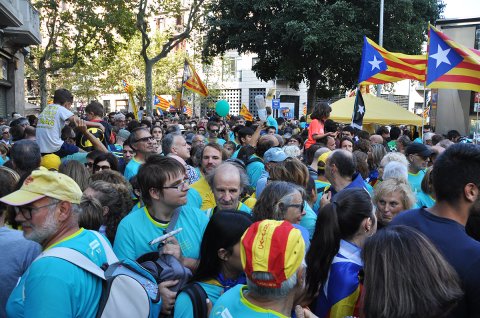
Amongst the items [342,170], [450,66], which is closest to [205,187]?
[342,170]

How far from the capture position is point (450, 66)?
29.0ft

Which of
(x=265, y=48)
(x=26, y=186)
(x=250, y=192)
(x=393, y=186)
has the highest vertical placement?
(x=265, y=48)

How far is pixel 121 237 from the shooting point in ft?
10.9

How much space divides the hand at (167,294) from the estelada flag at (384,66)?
957cm

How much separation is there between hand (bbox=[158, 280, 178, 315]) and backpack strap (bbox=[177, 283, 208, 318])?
0.68 feet

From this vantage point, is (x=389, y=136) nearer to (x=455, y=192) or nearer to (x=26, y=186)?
Answer: (x=455, y=192)

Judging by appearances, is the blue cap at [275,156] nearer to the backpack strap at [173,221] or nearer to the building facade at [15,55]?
the backpack strap at [173,221]

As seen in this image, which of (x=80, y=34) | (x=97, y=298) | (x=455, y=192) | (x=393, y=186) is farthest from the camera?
(x=80, y=34)

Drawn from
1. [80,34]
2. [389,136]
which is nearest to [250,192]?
[389,136]

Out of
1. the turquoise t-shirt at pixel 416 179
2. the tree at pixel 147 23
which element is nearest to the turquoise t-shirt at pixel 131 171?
the turquoise t-shirt at pixel 416 179

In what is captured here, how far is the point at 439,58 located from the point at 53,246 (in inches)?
327

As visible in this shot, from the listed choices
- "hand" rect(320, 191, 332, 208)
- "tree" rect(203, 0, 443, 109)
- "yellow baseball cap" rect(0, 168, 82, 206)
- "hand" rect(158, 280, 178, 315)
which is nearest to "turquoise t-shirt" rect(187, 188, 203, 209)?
"hand" rect(320, 191, 332, 208)

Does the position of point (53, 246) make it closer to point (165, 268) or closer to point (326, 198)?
point (165, 268)

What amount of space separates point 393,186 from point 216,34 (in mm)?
23051
